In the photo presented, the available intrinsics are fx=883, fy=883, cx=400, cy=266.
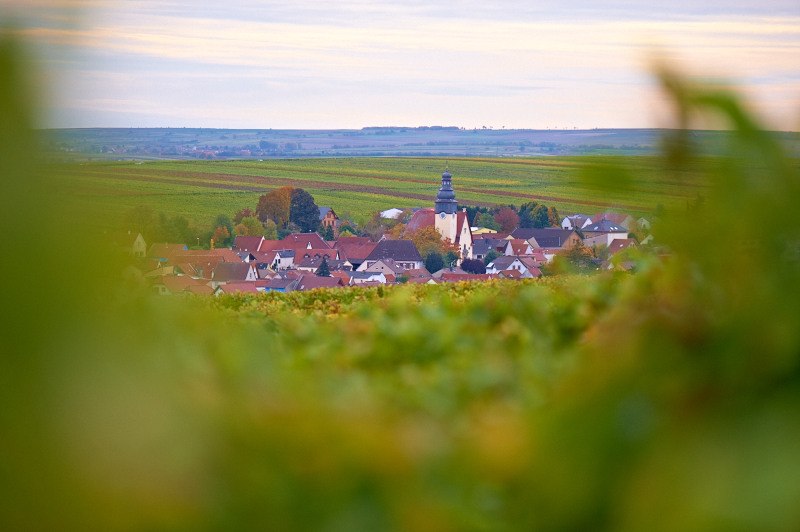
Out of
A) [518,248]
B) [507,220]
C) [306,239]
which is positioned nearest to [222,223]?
[518,248]

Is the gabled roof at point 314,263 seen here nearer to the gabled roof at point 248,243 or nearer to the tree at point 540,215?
the gabled roof at point 248,243

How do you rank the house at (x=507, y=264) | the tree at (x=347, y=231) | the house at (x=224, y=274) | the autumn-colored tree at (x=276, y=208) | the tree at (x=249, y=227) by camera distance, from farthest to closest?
1. the tree at (x=347, y=231)
2. the autumn-colored tree at (x=276, y=208)
3. the tree at (x=249, y=227)
4. the house at (x=507, y=264)
5. the house at (x=224, y=274)

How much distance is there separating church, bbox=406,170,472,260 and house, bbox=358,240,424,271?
4468mm

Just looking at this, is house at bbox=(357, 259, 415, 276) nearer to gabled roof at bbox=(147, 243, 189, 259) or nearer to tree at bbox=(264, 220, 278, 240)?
tree at bbox=(264, 220, 278, 240)

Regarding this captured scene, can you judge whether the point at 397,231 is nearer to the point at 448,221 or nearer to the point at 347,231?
the point at 448,221

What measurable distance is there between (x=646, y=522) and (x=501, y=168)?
7041cm

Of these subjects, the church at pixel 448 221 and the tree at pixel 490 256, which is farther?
the church at pixel 448 221

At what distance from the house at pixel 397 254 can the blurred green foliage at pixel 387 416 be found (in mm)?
42262

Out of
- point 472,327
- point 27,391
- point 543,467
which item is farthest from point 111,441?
point 472,327

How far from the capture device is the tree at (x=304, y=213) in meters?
48.7

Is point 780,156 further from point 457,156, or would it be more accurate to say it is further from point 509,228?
point 457,156

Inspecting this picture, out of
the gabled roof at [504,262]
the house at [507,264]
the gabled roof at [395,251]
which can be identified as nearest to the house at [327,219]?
the gabled roof at [395,251]

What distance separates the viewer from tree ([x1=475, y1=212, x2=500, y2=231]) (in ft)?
179

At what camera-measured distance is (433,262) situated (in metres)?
48.0
